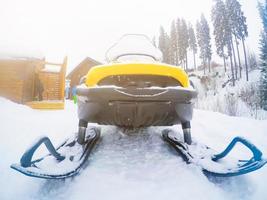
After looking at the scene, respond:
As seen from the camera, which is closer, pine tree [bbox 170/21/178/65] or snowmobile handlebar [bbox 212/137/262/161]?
snowmobile handlebar [bbox 212/137/262/161]

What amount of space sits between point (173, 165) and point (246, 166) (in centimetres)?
59

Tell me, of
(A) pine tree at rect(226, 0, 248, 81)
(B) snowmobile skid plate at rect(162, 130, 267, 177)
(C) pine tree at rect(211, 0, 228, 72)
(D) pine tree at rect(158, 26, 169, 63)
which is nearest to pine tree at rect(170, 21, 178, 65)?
(D) pine tree at rect(158, 26, 169, 63)

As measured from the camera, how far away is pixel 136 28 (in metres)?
3.34

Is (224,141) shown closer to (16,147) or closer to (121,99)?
(121,99)

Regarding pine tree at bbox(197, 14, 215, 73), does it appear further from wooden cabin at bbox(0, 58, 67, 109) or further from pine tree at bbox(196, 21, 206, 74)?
wooden cabin at bbox(0, 58, 67, 109)

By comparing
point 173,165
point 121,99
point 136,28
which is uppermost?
point 136,28

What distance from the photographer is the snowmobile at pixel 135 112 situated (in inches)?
64.4

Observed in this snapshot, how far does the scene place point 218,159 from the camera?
1908 mm

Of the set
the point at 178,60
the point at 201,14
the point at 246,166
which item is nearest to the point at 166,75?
the point at 246,166

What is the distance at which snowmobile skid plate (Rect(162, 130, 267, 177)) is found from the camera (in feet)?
5.17

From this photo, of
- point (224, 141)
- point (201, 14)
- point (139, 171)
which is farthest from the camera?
point (201, 14)

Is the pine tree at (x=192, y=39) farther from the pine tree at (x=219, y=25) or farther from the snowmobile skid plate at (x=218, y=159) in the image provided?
the snowmobile skid plate at (x=218, y=159)

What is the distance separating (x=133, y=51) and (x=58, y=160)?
5.13 feet

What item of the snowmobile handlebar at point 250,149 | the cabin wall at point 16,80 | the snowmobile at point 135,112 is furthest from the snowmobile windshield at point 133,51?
the cabin wall at point 16,80
